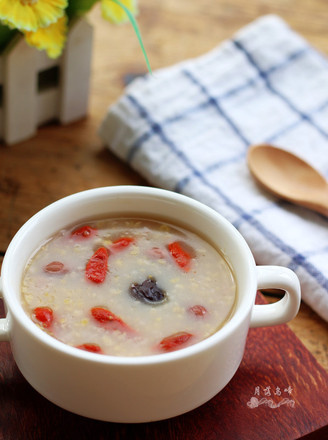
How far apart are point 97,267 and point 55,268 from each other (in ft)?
0.17

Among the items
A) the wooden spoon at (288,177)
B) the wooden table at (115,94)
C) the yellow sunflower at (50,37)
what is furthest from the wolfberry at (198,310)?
the yellow sunflower at (50,37)

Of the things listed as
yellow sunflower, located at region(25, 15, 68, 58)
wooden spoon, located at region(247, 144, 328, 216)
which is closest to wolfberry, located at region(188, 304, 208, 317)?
wooden spoon, located at region(247, 144, 328, 216)

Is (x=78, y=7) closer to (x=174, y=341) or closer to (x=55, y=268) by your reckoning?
(x=55, y=268)

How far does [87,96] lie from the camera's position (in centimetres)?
139

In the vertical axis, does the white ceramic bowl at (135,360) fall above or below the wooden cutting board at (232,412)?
above

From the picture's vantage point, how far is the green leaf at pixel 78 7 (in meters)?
1.21

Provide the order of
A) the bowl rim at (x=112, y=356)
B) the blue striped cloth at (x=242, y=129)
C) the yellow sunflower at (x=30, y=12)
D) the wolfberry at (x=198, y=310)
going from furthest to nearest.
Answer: the blue striped cloth at (x=242, y=129) < the yellow sunflower at (x=30, y=12) < the wolfberry at (x=198, y=310) < the bowl rim at (x=112, y=356)

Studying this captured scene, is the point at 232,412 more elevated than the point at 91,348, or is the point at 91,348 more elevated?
the point at 91,348

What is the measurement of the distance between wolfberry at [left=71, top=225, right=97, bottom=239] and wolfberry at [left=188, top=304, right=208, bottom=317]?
0.18 metres

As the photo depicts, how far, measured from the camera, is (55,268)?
858 millimetres

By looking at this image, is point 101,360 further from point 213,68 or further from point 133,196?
point 213,68

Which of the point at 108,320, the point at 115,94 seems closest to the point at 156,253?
the point at 108,320

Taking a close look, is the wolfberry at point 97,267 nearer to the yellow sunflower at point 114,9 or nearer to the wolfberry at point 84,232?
the wolfberry at point 84,232

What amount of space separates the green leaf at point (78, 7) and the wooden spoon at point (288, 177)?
38 cm
